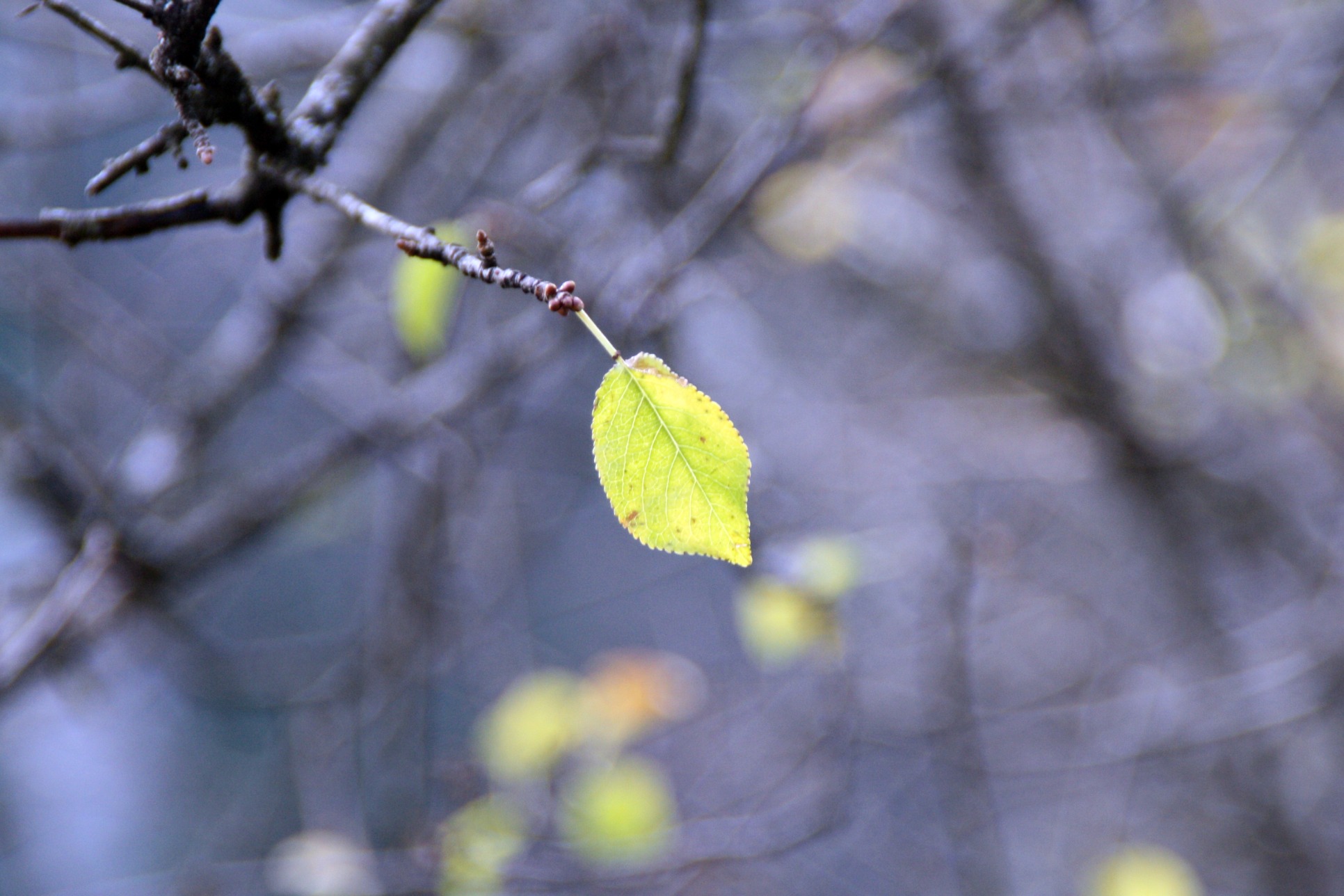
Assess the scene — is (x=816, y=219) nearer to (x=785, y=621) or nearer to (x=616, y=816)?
(x=785, y=621)

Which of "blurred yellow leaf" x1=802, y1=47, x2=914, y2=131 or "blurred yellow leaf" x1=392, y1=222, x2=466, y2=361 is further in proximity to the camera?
"blurred yellow leaf" x1=802, y1=47, x2=914, y2=131

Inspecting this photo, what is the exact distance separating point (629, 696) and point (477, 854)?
617mm

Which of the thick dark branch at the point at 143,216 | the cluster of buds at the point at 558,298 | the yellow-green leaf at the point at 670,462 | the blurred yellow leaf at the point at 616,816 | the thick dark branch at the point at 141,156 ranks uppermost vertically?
the thick dark branch at the point at 143,216

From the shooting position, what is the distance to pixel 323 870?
1.61 meters

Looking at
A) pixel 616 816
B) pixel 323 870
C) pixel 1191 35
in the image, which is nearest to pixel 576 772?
pixel 616 816

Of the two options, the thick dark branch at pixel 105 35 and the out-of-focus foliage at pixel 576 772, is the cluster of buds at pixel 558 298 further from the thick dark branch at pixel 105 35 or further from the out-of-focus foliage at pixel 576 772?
the out-of-focus foliage at pixel 576 772

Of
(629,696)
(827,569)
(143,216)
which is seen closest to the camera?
(143,216)

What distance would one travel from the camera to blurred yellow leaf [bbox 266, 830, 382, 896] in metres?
1.55

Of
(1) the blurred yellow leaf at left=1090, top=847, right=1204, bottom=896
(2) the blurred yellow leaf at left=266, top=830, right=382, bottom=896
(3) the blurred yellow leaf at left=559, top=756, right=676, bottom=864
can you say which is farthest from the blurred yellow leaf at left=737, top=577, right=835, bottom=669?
(2) the blurred yellow leaf at left=266, top=830, right=382, bottom=896

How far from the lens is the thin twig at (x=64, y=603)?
1.08 m

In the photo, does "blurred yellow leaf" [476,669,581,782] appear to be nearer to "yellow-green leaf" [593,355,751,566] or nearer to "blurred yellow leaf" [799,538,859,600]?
"blurred yellow leaf" [799,538,859,600]

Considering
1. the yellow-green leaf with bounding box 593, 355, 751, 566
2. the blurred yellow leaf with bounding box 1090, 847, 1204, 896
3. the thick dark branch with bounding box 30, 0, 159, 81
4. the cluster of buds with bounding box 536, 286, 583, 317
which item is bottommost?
the blurred yellow leaf with bounding box 1090, 847, 1204, 896

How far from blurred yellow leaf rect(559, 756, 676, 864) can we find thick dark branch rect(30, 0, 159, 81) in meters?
1.37

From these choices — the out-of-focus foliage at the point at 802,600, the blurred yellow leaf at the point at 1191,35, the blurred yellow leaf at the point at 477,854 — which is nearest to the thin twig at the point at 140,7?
the out-of-focus foliage at the point at 802,600
